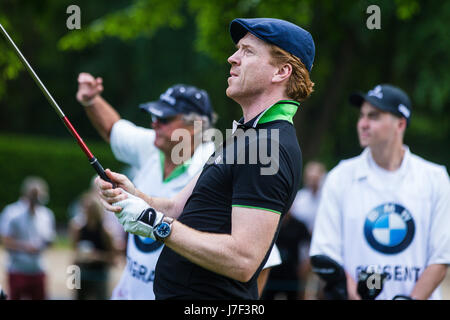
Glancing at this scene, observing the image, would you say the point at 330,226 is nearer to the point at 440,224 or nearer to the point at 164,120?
the point at 440,224

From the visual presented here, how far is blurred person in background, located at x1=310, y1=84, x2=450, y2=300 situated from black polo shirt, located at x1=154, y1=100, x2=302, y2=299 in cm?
166

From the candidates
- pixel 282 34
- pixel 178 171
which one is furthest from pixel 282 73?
pixel 178 171

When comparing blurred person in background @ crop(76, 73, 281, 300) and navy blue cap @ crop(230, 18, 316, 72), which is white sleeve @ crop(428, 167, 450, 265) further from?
navy blue cap @ crop(230, 18, 316, 72)

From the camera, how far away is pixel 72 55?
25.4 m

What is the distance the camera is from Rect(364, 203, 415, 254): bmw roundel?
442 cm

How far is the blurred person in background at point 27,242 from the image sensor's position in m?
8.96

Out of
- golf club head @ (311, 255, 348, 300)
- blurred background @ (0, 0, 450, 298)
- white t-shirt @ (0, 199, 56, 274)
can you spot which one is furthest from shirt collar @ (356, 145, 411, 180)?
white t-shirt @ (0, 199, 56, 274)

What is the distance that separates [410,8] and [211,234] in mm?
4516

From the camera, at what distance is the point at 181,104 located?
4.73 meters

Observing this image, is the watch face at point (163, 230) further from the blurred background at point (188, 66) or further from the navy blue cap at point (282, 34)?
Result: the blurred background at point (188, 66)

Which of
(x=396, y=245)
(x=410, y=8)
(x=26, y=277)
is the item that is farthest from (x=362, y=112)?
(x=26, y=277)

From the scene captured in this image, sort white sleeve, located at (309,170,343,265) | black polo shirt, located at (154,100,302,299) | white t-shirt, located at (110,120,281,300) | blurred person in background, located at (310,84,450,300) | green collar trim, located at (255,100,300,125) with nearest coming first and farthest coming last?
black polo shirt, located at (154,100,302,299) < green collar trim, located at (255,100,300,125) < white t-shirt, located at (110,120,281,300) < blurred person in background, located at (310,84,450,300) < white sleeve, located at (309,170,343,265)

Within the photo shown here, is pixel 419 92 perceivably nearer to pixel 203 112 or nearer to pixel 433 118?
pixel 433 118

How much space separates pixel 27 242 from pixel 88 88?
5.23 m
